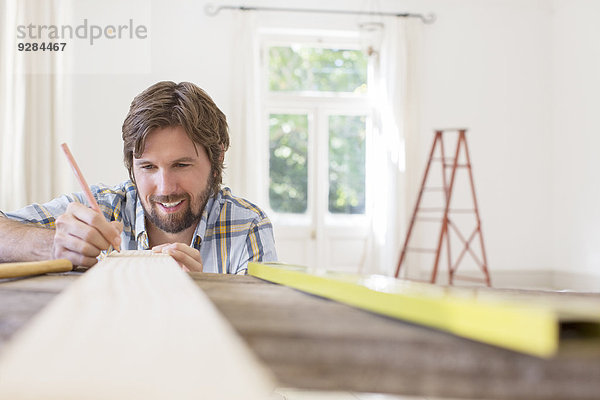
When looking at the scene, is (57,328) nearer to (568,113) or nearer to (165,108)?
(165,108)

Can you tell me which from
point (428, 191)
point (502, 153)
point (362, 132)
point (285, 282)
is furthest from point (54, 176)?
point (285, 282)

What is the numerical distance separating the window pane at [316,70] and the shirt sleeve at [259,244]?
494 centimetres

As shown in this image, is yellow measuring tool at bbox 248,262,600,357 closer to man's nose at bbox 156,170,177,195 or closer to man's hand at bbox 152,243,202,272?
man's hand at bbox 152,243,202,272

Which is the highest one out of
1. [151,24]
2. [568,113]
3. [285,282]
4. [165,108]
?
[151,24]

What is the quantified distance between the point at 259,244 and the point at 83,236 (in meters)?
0.76

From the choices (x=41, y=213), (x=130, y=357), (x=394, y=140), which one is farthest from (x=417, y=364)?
(x=394, y=140)

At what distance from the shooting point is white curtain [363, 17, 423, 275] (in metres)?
6.56

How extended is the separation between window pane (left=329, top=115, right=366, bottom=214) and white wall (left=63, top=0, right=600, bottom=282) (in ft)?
2.13

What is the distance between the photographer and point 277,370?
31cm

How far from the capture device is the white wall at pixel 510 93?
20.9 ft

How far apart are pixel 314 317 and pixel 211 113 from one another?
5.21ft

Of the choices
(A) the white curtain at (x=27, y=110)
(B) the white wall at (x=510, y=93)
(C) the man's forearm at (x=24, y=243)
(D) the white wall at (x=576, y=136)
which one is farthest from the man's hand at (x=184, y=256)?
(D) the white wall at (x=576, y=136)

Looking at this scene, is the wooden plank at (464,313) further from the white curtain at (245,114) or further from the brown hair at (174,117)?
the white curtain at (245,114)

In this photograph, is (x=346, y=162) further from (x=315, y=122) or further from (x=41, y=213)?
(x=41, y=213)
